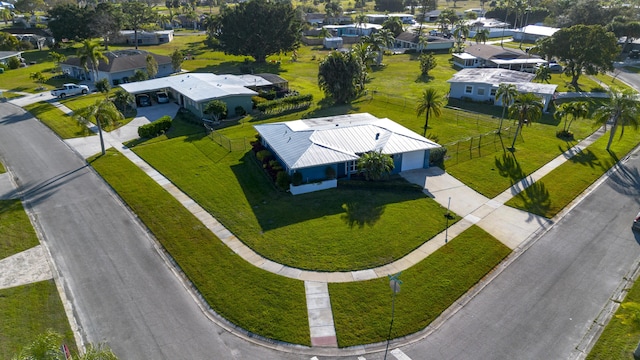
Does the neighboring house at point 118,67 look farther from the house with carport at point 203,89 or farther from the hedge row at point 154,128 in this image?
the hedge row at point 154,128

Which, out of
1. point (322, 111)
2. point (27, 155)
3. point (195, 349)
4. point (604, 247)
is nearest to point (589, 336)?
point (604, 247)

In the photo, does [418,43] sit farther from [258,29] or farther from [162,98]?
[162,98]

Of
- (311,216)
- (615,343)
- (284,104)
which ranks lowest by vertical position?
(615,343)

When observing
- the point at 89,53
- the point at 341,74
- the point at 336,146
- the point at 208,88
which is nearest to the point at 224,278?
the point at 336,146

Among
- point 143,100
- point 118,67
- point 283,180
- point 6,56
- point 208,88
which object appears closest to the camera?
point 283,180

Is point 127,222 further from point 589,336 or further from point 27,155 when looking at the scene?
point 589,336
